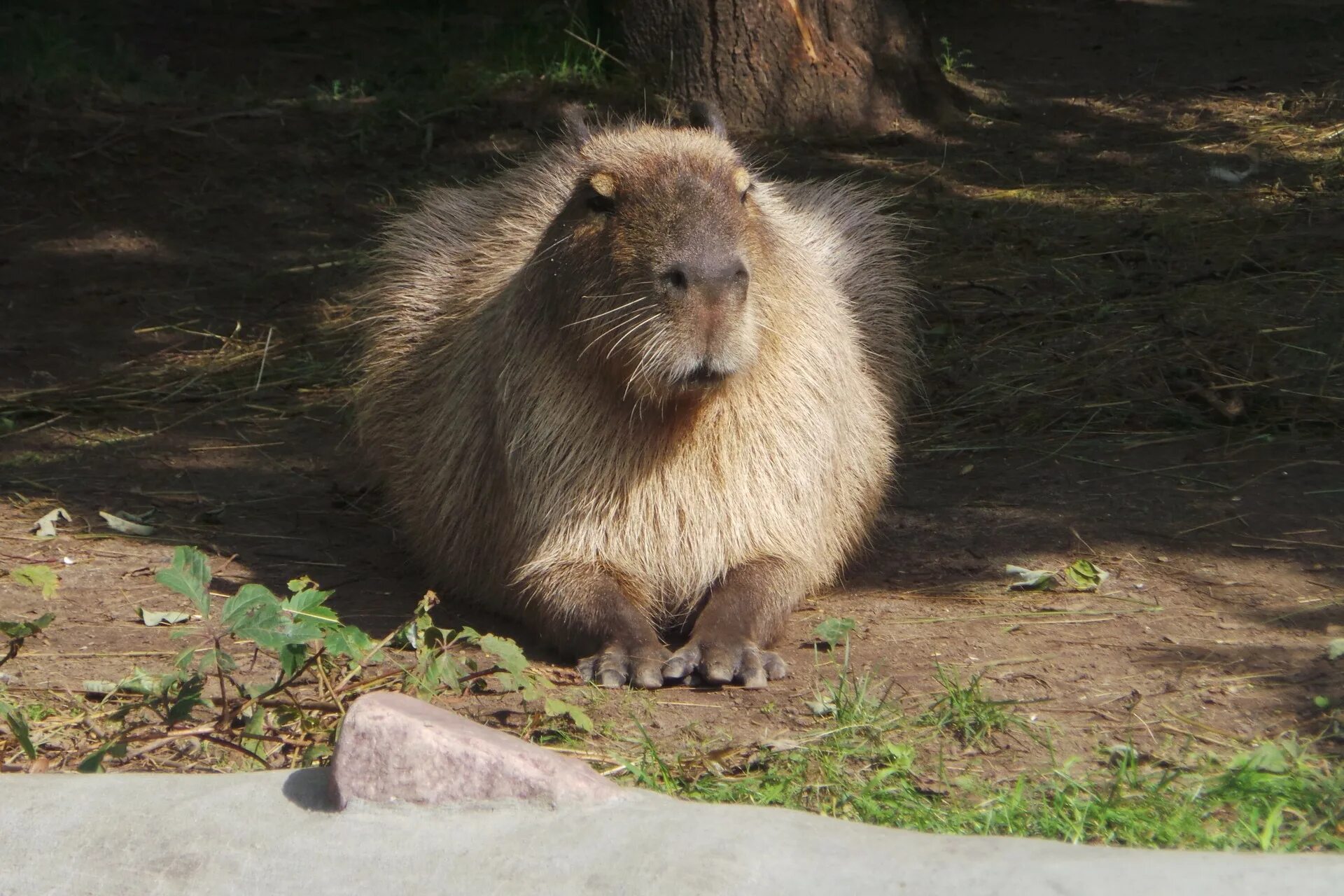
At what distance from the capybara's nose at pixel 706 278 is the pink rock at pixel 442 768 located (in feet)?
3.65

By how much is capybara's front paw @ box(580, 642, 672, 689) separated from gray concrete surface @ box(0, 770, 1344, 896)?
3.23 ft

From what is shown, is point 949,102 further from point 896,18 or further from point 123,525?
point 123,525

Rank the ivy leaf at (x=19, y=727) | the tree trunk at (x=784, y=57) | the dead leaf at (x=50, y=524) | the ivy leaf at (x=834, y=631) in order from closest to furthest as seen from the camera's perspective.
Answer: the ivy leaf at (x=19, y=727) < the ivy leaf at (x=834, y=631) < the dead leaf at (x=50, y=524) < the tree trunk at (x=784, y=57)

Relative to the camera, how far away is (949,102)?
7305 millimetres

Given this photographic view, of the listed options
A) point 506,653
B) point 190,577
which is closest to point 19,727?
point 190,577

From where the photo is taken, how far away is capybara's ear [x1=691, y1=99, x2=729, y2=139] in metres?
4.08

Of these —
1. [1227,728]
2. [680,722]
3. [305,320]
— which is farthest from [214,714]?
[305,320]

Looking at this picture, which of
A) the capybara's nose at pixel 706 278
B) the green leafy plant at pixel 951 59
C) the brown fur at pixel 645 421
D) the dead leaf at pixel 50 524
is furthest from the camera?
the green leafy plant at pixel 951 59

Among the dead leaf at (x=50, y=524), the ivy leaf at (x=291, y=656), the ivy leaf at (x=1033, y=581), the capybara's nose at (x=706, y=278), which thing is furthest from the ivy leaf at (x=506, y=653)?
the dead leaf at (x=50, y=524)

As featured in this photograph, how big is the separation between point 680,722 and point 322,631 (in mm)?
753

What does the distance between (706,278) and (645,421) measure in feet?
1.83

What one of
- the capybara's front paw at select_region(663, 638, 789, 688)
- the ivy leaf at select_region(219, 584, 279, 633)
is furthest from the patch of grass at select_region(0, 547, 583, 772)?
the capybara's front paw at select_region(663, 638, 789, 688)

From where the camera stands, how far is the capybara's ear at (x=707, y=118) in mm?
4078

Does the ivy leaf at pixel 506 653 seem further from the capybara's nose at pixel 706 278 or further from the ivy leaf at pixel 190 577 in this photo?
the capybara's nose at pixel 706 278
